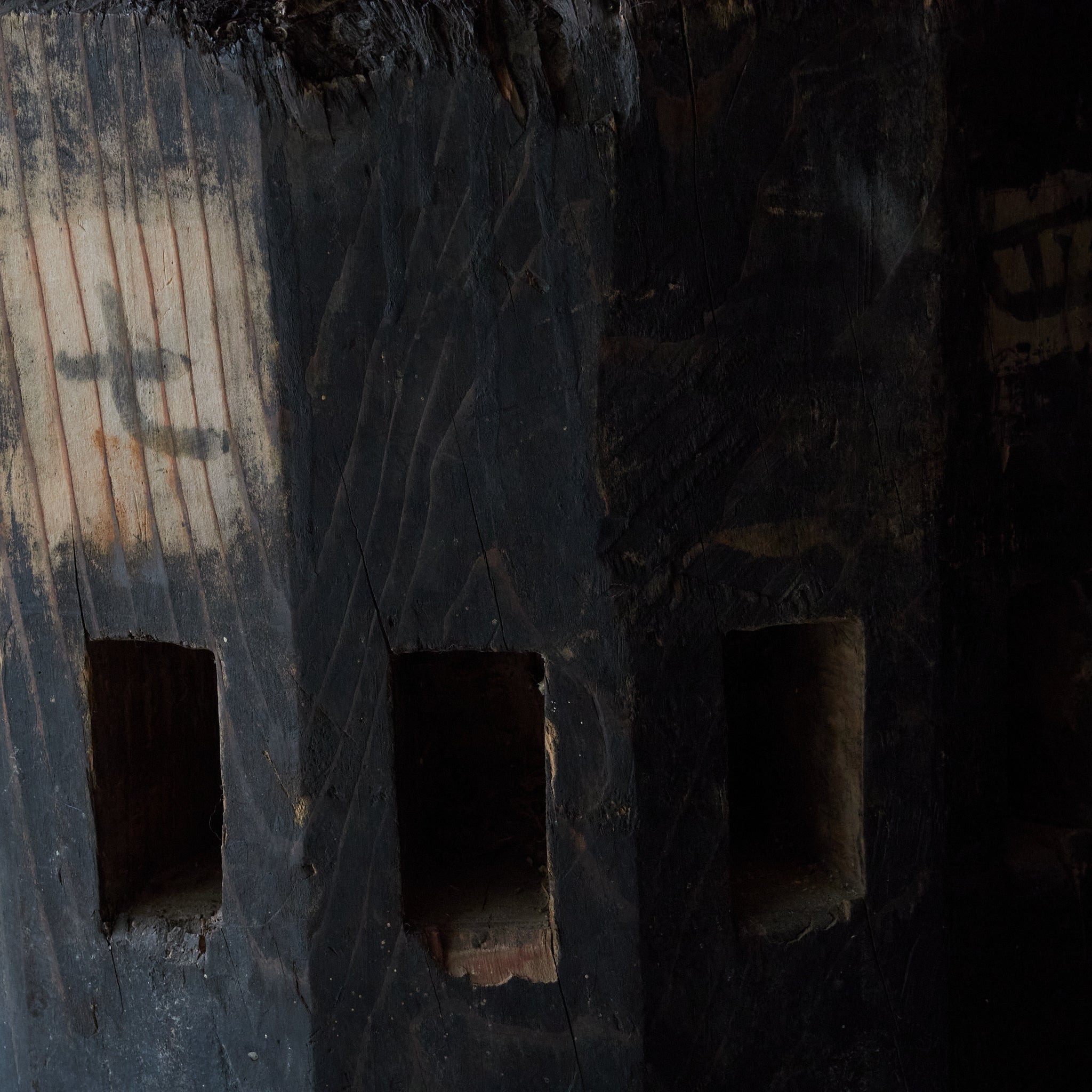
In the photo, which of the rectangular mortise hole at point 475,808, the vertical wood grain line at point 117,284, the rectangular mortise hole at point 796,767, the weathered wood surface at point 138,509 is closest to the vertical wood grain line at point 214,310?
the weathered wood surface at point 138,509

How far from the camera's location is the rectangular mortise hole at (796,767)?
1.50 metres

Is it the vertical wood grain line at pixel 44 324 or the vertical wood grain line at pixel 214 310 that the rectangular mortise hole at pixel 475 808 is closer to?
the vertical wood grain line at pixel 214 310

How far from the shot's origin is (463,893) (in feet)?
5.16

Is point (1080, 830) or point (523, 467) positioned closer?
point (523, 467)

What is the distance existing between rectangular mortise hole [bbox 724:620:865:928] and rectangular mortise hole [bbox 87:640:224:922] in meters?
0.84

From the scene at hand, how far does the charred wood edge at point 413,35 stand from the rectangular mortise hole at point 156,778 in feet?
2.77

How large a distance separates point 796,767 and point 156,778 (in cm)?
102

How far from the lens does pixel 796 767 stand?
1.67 metres

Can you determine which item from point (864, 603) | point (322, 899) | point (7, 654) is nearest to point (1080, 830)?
point (864, 603)

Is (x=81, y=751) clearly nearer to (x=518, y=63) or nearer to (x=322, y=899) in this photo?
(x=322, y=899)

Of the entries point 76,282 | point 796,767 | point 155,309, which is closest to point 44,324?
point 76,282

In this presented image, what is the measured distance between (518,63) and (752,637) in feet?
3.10

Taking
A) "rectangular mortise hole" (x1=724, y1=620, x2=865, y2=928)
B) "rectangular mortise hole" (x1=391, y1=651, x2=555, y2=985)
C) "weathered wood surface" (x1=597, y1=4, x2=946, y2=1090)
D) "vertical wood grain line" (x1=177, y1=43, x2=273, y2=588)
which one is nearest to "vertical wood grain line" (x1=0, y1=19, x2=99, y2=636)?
"vertical wood grain line" (x1=177, y1=43, x2=273, y2=588)

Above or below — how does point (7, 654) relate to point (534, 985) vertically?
above
